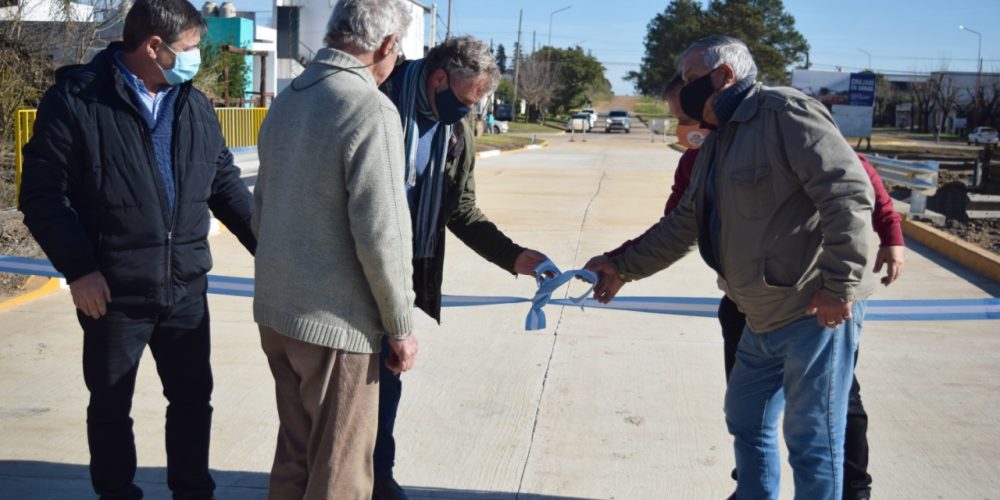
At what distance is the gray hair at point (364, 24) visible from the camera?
2812 millimetres

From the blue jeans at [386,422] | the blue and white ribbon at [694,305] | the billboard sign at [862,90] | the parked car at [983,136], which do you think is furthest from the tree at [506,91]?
the blue jeans at [386,422]

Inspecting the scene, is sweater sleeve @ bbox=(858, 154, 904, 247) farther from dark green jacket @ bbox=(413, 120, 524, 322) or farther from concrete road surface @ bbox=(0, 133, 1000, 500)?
dark green jacket @ bbox=(413, 120, 524, 322)

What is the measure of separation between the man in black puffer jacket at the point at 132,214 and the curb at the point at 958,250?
7676 mm

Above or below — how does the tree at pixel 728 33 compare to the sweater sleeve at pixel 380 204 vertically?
above

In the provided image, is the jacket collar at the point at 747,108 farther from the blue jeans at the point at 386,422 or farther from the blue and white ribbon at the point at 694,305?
the blue and white ribbon at the point at 694,305

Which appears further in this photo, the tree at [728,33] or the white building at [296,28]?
the tree at [728,33]

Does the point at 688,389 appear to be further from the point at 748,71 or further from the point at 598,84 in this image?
the point at 598,84

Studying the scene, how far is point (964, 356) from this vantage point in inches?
245

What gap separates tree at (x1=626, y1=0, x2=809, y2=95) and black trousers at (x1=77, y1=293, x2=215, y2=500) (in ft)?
240

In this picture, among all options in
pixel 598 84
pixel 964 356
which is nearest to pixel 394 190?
pixel 964 356

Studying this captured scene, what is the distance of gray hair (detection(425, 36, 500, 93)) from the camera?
3.39 metres

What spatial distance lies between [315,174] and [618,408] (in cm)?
286

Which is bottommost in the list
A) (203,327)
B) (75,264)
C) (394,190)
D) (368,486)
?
(368,486)

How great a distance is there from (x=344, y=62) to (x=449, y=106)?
720 millimetres
